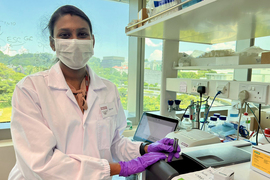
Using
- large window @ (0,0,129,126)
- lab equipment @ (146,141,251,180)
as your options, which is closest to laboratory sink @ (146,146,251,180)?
lab equipment @ (146,141,251,180)

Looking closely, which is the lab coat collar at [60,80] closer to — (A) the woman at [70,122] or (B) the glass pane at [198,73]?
(A) the woman at [70,122]

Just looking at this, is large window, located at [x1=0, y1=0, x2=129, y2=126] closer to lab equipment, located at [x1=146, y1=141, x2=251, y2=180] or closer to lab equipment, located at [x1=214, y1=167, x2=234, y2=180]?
lab equipment, located at [x1=146, y1=141, x2=251, y2=180]

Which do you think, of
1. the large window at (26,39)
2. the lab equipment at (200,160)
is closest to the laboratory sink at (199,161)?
the lab equipment at (200,160)

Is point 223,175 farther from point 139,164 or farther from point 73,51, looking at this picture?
point 73,51

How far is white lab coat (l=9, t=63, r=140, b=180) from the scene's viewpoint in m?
0.77

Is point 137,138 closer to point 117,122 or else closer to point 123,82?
point 117,122

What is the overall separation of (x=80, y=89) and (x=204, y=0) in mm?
780

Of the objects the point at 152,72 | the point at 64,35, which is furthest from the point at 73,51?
the point at 152,72

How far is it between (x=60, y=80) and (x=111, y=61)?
1.16 metres

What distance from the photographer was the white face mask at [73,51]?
3.26ft

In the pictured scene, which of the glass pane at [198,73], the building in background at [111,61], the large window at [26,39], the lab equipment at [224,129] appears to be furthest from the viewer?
the glass pane at [198,73]

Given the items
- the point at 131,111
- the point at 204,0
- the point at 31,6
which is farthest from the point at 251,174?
the point at 31,6

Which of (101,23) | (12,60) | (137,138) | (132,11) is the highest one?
(132,11)

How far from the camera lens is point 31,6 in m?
1.74
